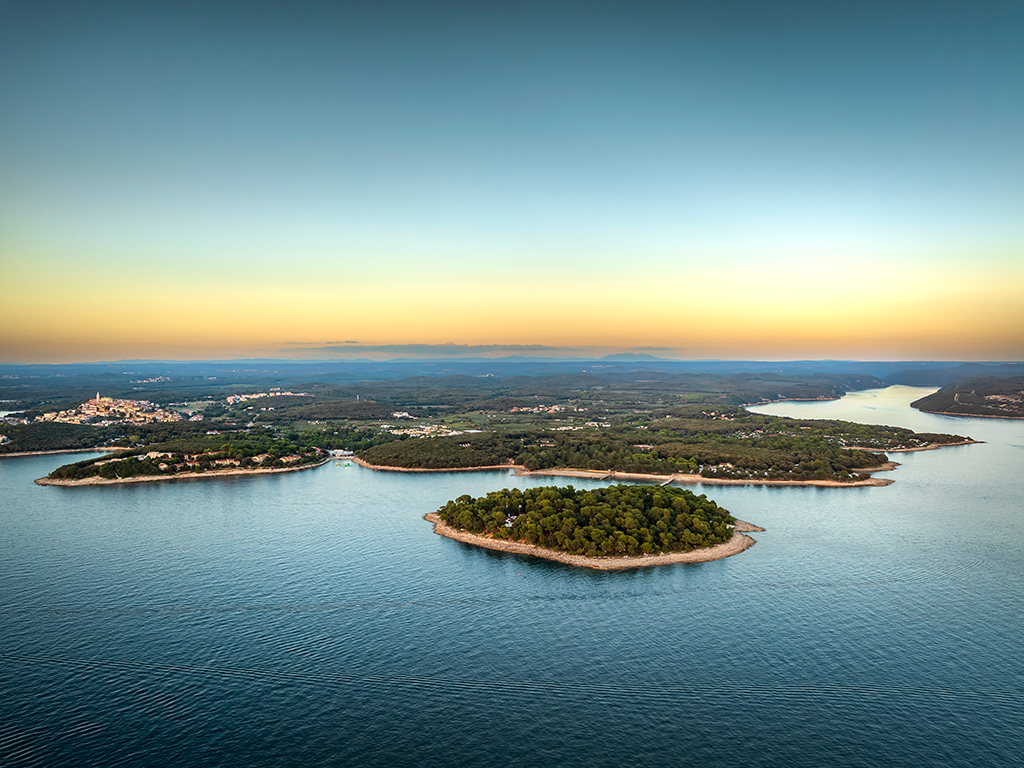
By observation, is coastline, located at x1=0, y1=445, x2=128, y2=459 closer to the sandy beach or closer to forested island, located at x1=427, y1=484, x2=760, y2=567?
forested island, located at x1=427, y1=484, x2=760, y2=567

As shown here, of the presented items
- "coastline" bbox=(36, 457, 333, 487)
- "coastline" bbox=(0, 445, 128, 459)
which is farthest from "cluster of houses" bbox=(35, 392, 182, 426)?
"coastline" bbox=(36, 457, 333, 487)

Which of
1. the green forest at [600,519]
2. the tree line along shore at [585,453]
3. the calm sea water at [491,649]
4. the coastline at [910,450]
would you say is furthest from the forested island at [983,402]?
the green forest at [600,519]

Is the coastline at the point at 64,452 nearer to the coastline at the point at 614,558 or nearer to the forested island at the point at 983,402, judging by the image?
the coastline at the point at 614,558

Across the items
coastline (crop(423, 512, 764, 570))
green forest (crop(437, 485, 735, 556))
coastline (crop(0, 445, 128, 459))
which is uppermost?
green forest (crop(437, 485, 735, 556))

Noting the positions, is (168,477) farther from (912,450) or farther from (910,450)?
(912,450)

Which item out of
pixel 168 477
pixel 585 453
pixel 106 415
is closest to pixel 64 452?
pixel 168 477

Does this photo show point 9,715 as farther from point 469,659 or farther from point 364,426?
point 364,426

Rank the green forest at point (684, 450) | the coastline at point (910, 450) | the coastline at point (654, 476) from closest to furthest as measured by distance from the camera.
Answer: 1. the coastline at point (654, 476)
2. the green forest at point (684, 450)
3. the coastline at point (910, 450)
